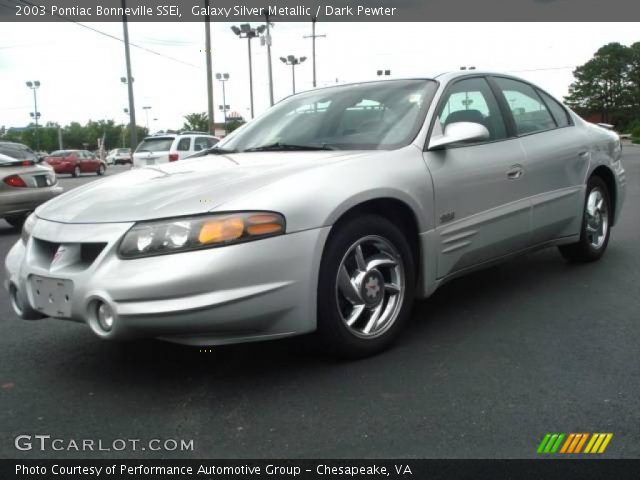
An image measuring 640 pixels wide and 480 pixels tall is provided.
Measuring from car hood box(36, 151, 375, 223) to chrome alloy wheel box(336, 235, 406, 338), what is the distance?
484 millimetres

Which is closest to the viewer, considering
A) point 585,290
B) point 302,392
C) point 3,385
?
point 302,392

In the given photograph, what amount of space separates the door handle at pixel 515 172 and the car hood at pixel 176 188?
1.12m

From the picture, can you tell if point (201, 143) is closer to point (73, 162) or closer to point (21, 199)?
point (21, 199)

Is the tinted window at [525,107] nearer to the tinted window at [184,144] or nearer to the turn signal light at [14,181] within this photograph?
the turn signal light at [14,181]

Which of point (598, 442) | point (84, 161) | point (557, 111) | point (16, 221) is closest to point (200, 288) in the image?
point (598, 442)

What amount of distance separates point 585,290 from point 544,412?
7.21 feet

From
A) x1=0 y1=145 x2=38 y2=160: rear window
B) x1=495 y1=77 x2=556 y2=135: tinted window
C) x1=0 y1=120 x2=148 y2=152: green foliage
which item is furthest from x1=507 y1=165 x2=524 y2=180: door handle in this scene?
x1=0 y1=120 x2=148 y2=152: green foliage

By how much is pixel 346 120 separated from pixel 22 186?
22.0 feet

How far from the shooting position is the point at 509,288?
16.1 feet

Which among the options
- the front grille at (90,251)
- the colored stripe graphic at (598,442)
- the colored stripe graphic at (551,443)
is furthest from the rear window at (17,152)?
the colored stripe graphic at (598,442)

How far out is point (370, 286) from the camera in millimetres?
3482

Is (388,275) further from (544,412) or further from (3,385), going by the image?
(3,385)
